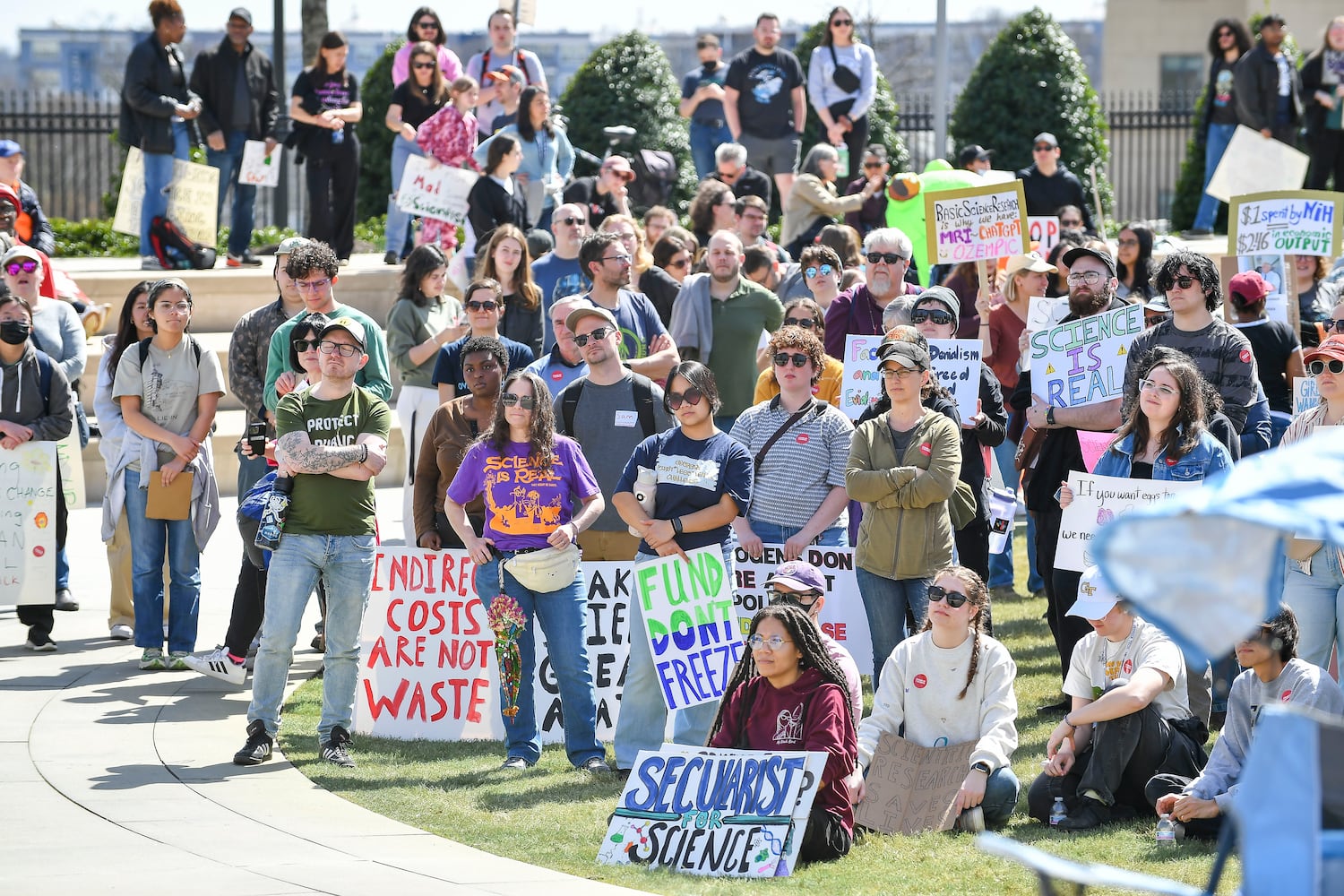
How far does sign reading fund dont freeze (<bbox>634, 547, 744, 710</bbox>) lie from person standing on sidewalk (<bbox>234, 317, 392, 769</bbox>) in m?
1.34

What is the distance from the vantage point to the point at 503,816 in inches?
299

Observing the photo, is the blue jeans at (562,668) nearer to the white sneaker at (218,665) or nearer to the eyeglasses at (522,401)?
the eyeglasses at (522,401)

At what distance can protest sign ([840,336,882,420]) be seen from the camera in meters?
9.95

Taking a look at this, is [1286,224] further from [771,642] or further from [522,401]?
[771,642]

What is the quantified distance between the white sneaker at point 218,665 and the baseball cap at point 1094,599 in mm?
4322

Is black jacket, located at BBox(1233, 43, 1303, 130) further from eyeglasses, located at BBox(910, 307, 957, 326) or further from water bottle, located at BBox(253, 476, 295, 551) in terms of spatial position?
water bottle, located at BBox(253, 476, 295, 551)

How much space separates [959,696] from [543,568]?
1942mm

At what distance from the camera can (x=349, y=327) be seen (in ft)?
27.4

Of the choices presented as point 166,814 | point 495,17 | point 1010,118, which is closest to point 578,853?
point 166,814

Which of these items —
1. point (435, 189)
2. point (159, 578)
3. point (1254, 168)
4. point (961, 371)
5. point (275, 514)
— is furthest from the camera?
point (1254, 168)

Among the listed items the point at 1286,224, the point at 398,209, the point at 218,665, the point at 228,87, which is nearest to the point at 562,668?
the point at 218,665

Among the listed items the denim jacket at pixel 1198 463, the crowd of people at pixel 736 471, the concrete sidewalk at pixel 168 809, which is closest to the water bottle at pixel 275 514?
the crowd of people at pixel 736 471

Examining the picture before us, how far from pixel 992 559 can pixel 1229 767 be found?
16.6 ft

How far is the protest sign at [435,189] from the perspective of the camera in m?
15.3
